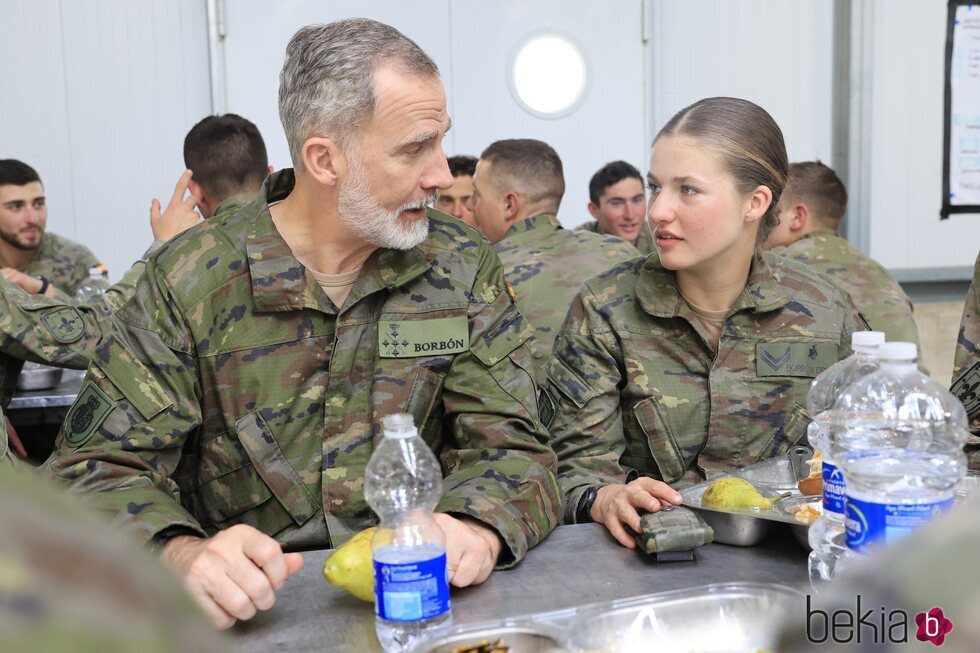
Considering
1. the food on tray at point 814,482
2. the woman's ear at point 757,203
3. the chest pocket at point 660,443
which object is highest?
the woman's ear at point 757,203

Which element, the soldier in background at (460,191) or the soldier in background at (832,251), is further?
the soldier in background at (460,191)

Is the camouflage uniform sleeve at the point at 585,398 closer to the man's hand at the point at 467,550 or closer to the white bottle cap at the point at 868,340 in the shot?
the man's hand at the point at 467,550

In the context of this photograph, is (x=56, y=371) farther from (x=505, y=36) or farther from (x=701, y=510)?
(x=505, y=36)

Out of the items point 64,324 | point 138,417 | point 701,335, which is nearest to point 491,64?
point 64,324

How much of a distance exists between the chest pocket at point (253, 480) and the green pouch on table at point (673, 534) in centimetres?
62

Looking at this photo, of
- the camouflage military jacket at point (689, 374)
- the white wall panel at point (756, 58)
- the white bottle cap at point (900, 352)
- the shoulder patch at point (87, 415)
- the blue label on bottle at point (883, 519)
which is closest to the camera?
the blue label on bottle at point (883, 519)

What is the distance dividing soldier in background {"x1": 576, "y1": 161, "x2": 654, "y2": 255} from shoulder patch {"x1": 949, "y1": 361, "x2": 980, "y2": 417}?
328 centimetres

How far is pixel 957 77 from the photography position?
18.8 feet

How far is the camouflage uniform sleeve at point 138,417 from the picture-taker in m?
1.44

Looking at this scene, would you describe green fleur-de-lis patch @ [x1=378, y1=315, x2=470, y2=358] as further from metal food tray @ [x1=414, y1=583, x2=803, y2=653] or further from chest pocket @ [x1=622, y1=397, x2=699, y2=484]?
metal food tray @ [x1=414, y1=583, x2=803, y2=653]

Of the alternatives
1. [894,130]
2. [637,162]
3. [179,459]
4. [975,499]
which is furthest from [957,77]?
[975,499]

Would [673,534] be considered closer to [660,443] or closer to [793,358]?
[660,443]

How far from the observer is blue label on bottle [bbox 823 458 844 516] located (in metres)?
1.28

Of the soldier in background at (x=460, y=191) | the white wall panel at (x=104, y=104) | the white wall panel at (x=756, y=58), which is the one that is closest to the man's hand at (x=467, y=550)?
the soldier in background at (x=460, y=191)
